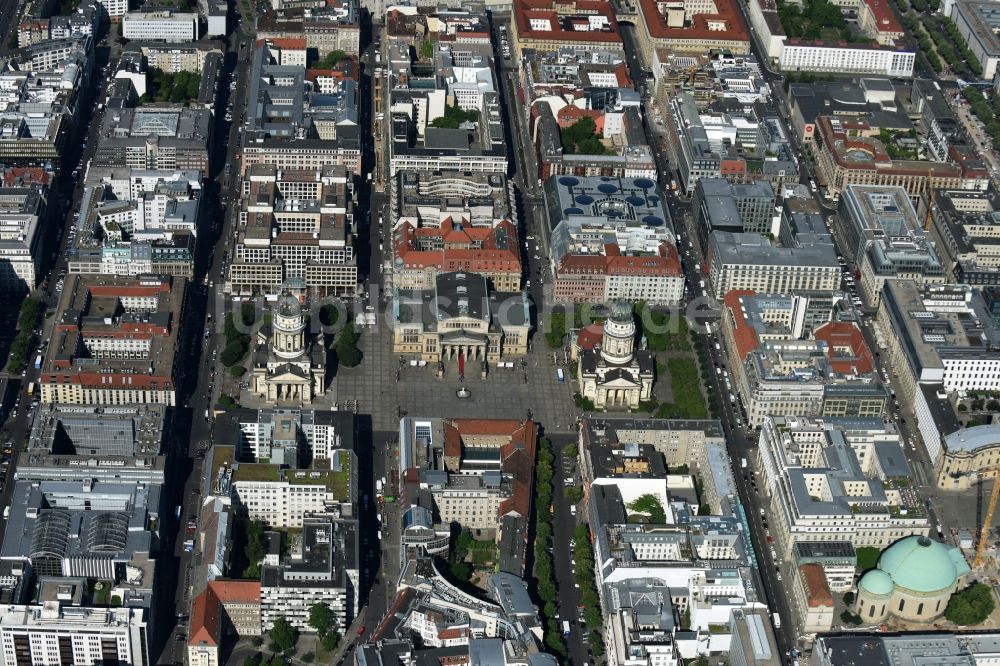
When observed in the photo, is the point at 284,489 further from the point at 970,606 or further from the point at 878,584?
the point at 970,606

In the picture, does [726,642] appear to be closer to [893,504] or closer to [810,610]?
[810,610]

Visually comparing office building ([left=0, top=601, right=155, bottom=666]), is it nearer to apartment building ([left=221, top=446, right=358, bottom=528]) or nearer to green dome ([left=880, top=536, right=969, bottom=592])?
apartment building ([left=221, top=446, right=358, bottom=528])

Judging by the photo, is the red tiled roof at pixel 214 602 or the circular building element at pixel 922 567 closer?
the red tiled roof at pixel 214 602

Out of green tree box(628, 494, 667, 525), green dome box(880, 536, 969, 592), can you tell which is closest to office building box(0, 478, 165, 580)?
green tree box(628, 494, 667, 525)

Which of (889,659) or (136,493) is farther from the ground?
(136,493)

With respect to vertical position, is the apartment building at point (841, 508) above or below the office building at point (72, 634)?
above

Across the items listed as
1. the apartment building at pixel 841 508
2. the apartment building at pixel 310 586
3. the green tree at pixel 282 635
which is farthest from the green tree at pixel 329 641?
the apartment building at pixel 841 508

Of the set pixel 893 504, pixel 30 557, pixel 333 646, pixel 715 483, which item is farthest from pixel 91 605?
pixel 893 504

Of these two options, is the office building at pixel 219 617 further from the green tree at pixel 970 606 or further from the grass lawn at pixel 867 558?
the green tree at pixel 970 606
